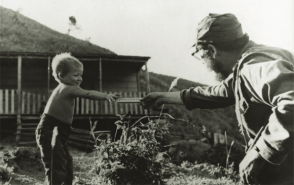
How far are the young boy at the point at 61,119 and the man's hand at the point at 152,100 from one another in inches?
30.3

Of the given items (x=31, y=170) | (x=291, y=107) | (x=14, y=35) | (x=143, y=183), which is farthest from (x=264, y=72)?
(x=14, y=35)

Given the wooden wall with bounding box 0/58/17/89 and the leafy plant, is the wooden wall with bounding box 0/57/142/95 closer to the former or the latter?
the wooden wall with bounding box 0/58/17/89

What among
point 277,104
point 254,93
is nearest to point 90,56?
point 254,93

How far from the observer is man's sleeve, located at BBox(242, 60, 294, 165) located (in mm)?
1730

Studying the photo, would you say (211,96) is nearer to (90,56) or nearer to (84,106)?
(84,106)

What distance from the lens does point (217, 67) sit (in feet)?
8.35

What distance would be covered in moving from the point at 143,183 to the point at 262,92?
3.09 m

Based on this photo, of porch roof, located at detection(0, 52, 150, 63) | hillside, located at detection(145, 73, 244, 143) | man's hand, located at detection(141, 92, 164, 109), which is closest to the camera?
man's hand, located at detection(141, 92, 164, 109)

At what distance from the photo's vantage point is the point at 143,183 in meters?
4.67

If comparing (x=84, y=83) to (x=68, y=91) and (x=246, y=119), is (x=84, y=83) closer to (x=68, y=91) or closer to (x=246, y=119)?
(x=68, y=91)

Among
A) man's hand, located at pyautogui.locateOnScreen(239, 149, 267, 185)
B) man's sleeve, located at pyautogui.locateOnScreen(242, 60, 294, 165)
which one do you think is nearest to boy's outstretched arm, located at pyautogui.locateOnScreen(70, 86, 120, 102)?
man's hand, located at pyautogui.locateOnScreen(239, 149, 267, 185)

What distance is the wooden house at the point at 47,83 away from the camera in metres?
15.6

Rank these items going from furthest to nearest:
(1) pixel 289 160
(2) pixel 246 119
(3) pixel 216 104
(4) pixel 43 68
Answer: (4) pixel 43 68 → (3) pixel 216 104 → (2) pixel 246 119 → (1) pixel 289 160

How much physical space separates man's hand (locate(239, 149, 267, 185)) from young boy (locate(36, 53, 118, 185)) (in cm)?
213
